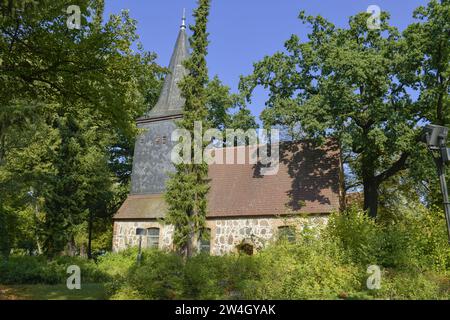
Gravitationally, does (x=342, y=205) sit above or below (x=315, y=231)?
above

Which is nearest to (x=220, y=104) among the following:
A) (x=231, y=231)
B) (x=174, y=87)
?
(x=174, y=87)

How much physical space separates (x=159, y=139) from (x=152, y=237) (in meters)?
6.16

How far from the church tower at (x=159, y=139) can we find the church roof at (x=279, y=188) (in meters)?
1.05

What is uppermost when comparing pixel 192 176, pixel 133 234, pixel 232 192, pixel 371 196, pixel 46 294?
pixel 192 176

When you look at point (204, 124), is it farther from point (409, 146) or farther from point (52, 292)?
point (52, 292)

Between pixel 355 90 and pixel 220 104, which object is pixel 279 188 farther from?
pixel 220 104

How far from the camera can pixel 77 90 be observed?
12.1m

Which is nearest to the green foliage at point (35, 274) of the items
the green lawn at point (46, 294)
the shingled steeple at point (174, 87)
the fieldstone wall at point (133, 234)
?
the green lawn at point (46, 294)

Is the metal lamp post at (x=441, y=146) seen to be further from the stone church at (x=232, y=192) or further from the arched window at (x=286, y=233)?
the stone church at (x=232, y=192)

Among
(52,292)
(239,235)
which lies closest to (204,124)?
(239,235)

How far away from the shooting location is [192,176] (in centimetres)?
1903

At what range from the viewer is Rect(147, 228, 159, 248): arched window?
74.6ft

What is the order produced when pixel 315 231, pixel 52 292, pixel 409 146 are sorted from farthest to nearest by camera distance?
pixel 409 146 < pixel 315 231 < pixel 52 292

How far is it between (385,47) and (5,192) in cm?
1943
